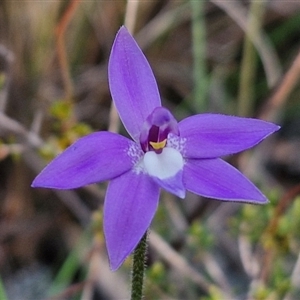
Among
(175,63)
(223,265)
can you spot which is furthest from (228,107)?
(223,265)

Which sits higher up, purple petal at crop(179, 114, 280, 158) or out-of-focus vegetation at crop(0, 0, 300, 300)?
purple petal at crop(179, 114, 280, 158)

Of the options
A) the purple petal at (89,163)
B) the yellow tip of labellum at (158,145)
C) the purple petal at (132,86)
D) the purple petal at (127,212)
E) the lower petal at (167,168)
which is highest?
the purple petal at (132,86)

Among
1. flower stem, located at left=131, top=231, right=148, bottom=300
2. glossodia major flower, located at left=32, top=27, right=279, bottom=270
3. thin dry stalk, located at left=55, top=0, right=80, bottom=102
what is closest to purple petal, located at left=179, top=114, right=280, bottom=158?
glossodia major flower, located at left=32, top=27, right=279, bottom=270

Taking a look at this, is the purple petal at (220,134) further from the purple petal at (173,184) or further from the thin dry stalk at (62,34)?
the thin dry stalk at (62,34)

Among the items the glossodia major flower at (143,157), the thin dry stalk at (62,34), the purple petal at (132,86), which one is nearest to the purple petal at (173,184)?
the glossodia major flower at (143,157)

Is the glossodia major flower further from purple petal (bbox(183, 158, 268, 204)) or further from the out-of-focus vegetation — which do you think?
the out-of-focus vegetation

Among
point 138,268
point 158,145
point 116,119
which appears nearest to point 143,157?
point 158,145
